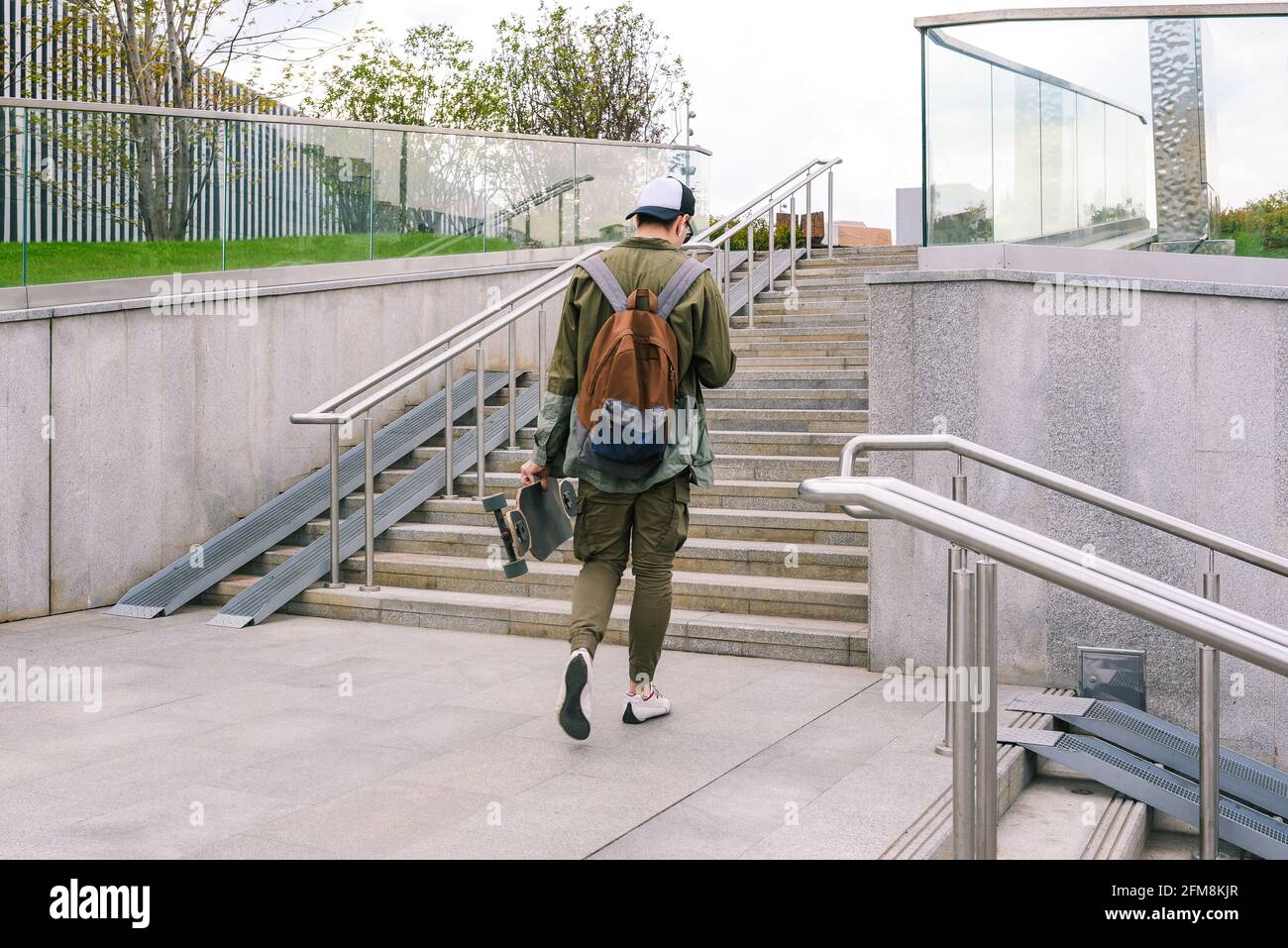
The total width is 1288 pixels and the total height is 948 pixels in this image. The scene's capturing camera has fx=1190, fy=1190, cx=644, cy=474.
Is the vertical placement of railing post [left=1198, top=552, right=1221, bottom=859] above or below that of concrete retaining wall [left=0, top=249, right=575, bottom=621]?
below

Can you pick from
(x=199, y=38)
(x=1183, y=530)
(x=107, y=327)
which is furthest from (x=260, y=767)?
(x=199, y=38)

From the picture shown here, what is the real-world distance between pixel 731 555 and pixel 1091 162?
9.33 feet

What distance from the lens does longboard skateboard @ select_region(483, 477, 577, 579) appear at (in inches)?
180

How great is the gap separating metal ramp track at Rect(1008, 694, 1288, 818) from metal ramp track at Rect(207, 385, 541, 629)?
408 centimetres

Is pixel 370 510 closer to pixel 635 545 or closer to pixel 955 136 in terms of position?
pixel 635 545

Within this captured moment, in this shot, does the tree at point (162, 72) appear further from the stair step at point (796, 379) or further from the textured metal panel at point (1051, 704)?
the textured metal panel at point (1051, 704)

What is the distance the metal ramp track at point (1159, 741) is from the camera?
443 centimetres

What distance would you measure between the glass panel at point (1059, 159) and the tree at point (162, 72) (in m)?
5.62

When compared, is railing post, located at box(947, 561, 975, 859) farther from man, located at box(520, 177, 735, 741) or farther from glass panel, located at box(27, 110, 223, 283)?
glass panel, located at box(27, 110, 223, 283)

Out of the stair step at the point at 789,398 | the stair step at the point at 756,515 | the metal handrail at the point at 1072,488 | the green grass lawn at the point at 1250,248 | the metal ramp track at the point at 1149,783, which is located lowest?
the metal ramp track at the point at 1149,783

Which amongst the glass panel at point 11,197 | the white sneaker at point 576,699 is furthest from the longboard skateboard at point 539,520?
the glass panel at point 11,197

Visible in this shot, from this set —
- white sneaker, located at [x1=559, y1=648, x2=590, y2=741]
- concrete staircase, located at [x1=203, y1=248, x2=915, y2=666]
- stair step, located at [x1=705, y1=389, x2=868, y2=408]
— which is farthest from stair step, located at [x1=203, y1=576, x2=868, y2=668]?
stair step, located at [x1=705, y1=389, x2=868, y2=408]

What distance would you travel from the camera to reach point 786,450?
24.8 feet
